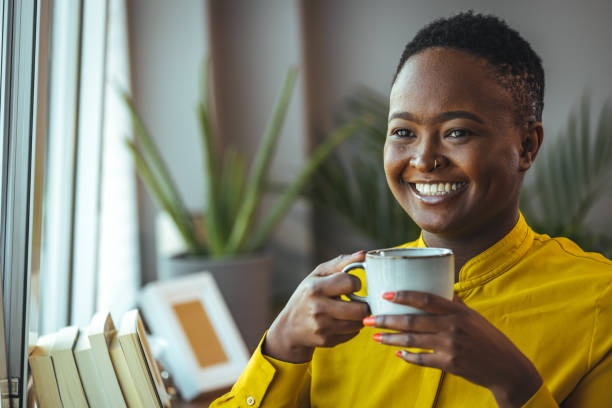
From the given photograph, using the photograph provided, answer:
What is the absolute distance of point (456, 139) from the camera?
926 mm

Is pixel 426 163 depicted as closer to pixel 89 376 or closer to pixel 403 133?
pixel 403 133

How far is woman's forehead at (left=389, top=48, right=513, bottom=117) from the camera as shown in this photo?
36.1 inches

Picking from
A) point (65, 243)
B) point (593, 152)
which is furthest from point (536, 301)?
point (593, 152)

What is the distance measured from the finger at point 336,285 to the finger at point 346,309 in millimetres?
12

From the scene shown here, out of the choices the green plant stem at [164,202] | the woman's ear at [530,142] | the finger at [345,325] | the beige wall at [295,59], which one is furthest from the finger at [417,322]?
the beige wall at [295,59]

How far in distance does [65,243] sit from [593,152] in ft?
7.44

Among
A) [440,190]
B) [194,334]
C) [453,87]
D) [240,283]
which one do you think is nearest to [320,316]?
[440,190]

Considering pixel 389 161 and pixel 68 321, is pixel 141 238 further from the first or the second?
pixel 389 161

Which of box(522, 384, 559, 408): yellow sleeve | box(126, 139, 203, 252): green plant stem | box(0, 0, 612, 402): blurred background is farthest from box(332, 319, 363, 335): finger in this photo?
box(126, 139, 203, 252): green plant stem

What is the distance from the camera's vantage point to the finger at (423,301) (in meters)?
0.68

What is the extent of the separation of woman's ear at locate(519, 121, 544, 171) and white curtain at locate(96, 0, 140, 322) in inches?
65.9

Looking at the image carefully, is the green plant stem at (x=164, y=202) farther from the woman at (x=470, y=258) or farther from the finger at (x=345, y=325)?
the finger at (x=345, y=325)

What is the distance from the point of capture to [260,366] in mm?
947

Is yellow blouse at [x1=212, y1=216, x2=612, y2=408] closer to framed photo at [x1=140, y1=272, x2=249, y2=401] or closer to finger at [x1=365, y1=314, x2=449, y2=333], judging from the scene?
finger at [x1=365, y1=314, x2=449, y2=333]
